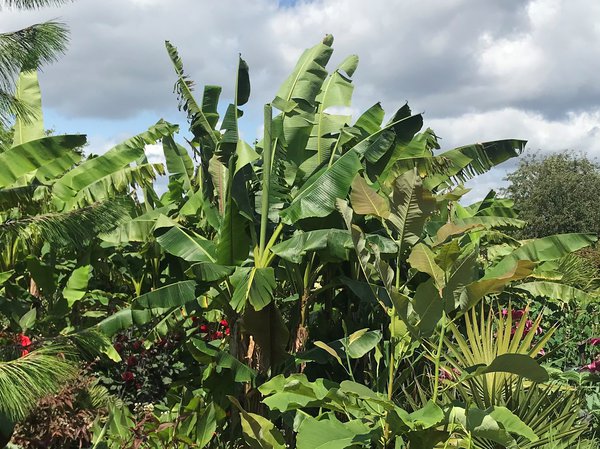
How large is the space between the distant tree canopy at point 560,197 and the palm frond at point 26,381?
121ft

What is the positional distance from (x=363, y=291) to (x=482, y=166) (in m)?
2.39

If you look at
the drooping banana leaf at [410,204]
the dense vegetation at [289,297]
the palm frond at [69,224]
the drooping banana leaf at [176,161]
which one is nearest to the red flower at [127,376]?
the dense vegetation at [289,297]

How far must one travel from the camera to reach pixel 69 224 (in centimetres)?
541

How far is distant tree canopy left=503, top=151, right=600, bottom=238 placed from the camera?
4006cm

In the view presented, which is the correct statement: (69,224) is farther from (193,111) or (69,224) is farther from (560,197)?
(560,197)

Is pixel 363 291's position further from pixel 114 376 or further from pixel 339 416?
pixel 114 376

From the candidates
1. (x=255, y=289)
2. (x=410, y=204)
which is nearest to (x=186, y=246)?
(x=255, y=289)

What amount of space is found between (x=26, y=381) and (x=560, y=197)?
1561 inches

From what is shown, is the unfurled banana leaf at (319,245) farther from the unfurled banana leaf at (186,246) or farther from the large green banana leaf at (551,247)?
the large green banana leaf at (551,247)

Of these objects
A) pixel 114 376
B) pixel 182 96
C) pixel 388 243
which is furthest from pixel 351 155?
pixel 114 376

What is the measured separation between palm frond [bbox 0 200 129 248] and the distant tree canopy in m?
36.2

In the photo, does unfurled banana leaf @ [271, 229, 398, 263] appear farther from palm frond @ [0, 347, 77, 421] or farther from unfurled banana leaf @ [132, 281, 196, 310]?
palm frond @ [0, 347, 77, 421]

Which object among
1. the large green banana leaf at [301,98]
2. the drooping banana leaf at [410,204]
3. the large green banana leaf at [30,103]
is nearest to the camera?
the drooping banana leaf at [410,204]

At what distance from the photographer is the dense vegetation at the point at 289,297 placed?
185 inches
